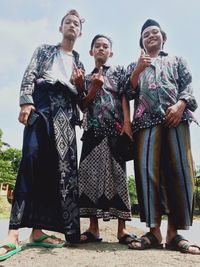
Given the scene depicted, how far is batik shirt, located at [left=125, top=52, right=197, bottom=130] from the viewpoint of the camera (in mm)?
A: 2748

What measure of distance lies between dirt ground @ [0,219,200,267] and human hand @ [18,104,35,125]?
3.22ft

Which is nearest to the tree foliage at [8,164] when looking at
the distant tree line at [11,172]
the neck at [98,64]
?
the distant tree line at [11,172]

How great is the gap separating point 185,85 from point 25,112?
4.63 feet

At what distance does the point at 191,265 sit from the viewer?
2.01 meters

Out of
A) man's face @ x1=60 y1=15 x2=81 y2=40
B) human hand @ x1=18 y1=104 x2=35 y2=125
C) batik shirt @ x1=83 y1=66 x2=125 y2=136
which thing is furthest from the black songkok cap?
A: human hand @ x1=18 y1=104 x2=35 y2=125

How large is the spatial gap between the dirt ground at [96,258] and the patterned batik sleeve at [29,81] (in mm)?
1159

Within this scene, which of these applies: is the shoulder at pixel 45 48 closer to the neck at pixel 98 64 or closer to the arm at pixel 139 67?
the neck at pixel 98 64

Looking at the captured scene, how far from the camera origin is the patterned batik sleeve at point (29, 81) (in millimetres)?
2613

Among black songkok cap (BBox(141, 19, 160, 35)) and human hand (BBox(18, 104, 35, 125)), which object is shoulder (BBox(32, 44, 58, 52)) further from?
black songkok cap (BBox(141, 19, 160, 35))

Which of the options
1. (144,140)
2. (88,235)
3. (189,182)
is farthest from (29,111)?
(189,182)

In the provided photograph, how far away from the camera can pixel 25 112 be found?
2568 mm

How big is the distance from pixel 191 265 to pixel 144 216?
2.21ft

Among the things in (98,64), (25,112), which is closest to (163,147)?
(98,64)

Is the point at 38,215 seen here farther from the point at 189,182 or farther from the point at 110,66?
the point at 110,66
